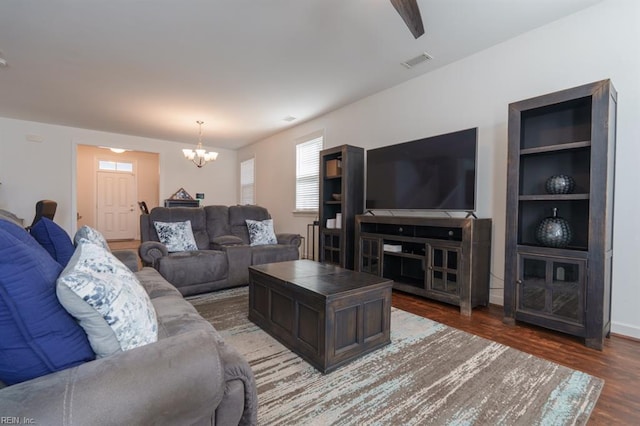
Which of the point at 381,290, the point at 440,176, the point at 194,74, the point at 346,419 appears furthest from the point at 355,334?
A: the point at 194,74

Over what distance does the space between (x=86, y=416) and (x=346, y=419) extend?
1077mm

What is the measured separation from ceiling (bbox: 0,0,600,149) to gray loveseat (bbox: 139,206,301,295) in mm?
1754

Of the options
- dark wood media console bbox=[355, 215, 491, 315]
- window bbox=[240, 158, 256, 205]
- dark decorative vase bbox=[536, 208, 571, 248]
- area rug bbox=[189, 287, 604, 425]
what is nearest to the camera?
area rug bbox=[189, 287, 604, 425]

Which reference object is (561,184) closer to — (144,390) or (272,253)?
(144,390)

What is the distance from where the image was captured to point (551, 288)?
233 centimetres

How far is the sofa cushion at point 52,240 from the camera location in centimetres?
144

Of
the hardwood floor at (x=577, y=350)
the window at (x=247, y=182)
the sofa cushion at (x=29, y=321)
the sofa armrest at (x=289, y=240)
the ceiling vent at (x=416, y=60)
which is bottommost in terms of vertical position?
the hardwood floor at (x=577, y=350)

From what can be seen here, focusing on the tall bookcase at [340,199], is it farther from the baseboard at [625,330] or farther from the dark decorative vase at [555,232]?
the baseboard at [625,330]

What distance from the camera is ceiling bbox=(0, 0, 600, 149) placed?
8.04 ft

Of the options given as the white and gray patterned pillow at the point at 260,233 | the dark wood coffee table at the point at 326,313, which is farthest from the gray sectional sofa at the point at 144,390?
the white and gray patterned pillow at the point at 260,233

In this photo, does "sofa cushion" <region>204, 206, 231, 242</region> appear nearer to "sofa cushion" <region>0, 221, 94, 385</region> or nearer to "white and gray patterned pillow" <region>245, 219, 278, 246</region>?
"white and gray patterned pillow" <region>245, 219, 278, 246</region>

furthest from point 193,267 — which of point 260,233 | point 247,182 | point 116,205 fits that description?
point 116,205

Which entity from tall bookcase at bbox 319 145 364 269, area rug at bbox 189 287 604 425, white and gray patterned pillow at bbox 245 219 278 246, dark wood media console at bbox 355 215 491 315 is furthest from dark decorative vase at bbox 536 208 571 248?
white and gray patterned pillow at bbox 245 219 278 246

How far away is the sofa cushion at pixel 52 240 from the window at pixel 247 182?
19.2 feet
